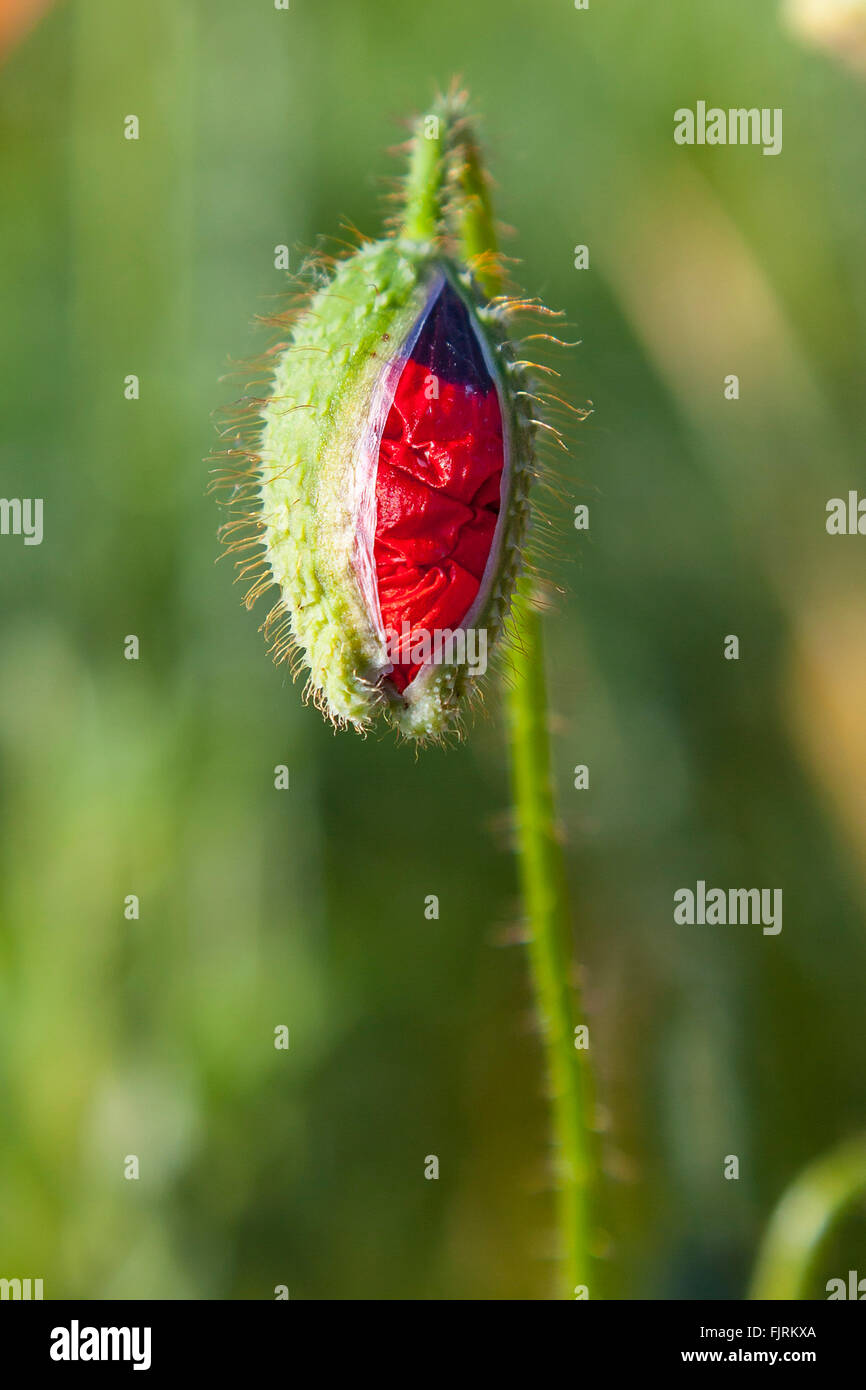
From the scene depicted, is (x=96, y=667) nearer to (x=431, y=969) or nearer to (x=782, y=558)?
(x=431, y=969)

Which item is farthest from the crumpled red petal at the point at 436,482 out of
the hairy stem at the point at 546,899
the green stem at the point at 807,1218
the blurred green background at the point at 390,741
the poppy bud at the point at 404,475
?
the green stem at the point at 807,1218

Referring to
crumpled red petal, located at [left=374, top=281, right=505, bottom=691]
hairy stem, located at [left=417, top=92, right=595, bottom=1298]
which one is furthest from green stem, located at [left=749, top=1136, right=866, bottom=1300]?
crumpled red petal, located at [left=374, top=281, right=505, bottom=691]

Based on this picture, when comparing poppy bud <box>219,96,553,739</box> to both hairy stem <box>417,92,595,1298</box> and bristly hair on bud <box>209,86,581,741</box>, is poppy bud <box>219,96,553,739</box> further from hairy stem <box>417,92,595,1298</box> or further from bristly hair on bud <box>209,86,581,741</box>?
hairy stem <box>417,92,595,1298</box>

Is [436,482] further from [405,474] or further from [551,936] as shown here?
[551,936]

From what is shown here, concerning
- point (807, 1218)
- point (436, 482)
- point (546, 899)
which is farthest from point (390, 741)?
point (436, 482)

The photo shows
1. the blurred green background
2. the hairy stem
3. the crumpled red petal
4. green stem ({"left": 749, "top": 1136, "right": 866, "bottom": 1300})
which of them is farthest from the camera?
the blurred green background

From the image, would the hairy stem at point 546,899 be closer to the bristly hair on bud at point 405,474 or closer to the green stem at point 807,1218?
the bristly hair on bud at point 405,474
